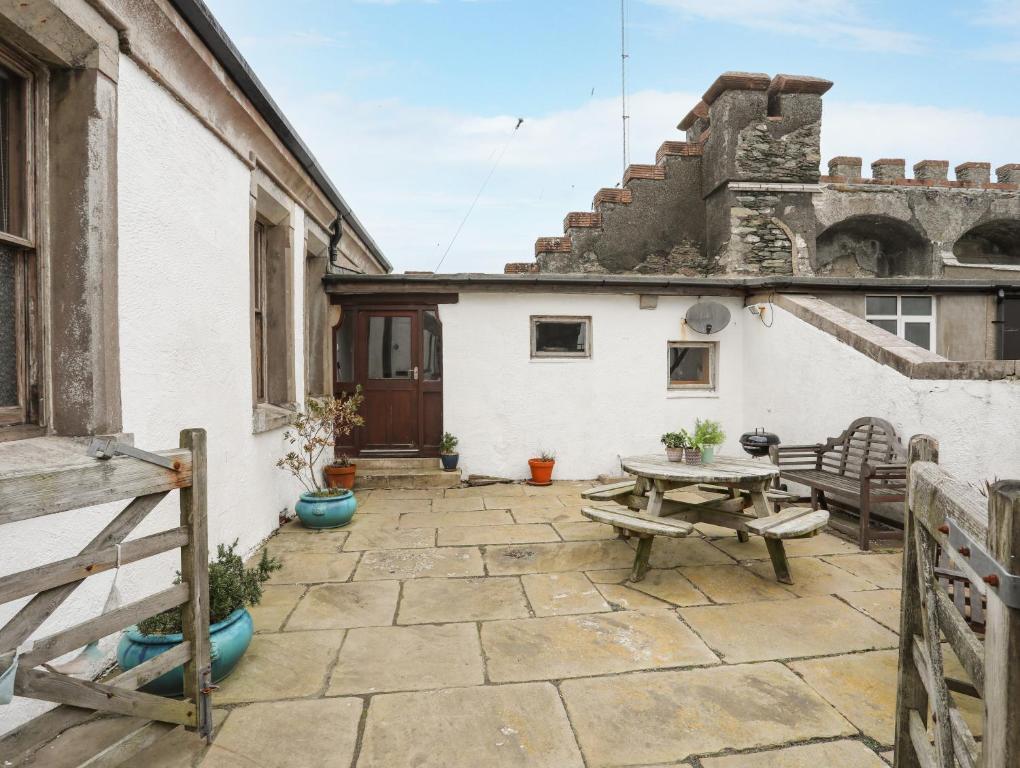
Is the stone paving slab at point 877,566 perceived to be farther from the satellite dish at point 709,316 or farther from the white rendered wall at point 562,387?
the satellite dish at point 709,316

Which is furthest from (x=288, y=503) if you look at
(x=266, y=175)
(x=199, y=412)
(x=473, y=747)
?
(x=473, y=747)

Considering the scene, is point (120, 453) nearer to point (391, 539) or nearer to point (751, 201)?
point (391, 539)

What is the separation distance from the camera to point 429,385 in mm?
7668

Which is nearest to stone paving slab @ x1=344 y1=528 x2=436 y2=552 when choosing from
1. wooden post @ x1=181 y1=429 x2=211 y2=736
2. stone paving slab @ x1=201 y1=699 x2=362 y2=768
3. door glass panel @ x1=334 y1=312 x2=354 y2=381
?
stone paving slab @ x1=201 y1=699 x2=362 y2=768

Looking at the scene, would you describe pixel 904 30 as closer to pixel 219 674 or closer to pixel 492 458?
pixel 492 458

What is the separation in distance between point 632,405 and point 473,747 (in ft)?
19.4

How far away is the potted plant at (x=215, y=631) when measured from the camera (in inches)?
95.9

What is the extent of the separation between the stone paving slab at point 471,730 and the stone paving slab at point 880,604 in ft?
7.08

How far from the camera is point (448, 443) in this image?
24.2ft

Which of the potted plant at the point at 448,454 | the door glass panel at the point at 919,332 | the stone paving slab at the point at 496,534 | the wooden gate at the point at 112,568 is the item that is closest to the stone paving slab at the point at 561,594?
the stone paving slab at the point at 496,534

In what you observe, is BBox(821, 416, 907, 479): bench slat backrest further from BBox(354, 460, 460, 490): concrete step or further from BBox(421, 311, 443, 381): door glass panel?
BBox(421, 311, 443, 381): door glass panel

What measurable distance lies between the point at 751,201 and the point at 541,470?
6.38m

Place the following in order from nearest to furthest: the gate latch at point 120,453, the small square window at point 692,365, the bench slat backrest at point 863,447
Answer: the gate latch at point 120,453
the bench slat backrest at point 863,447
the small square window at point 692,365

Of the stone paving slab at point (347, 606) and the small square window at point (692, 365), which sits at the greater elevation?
the small square window at point (692, 365)
